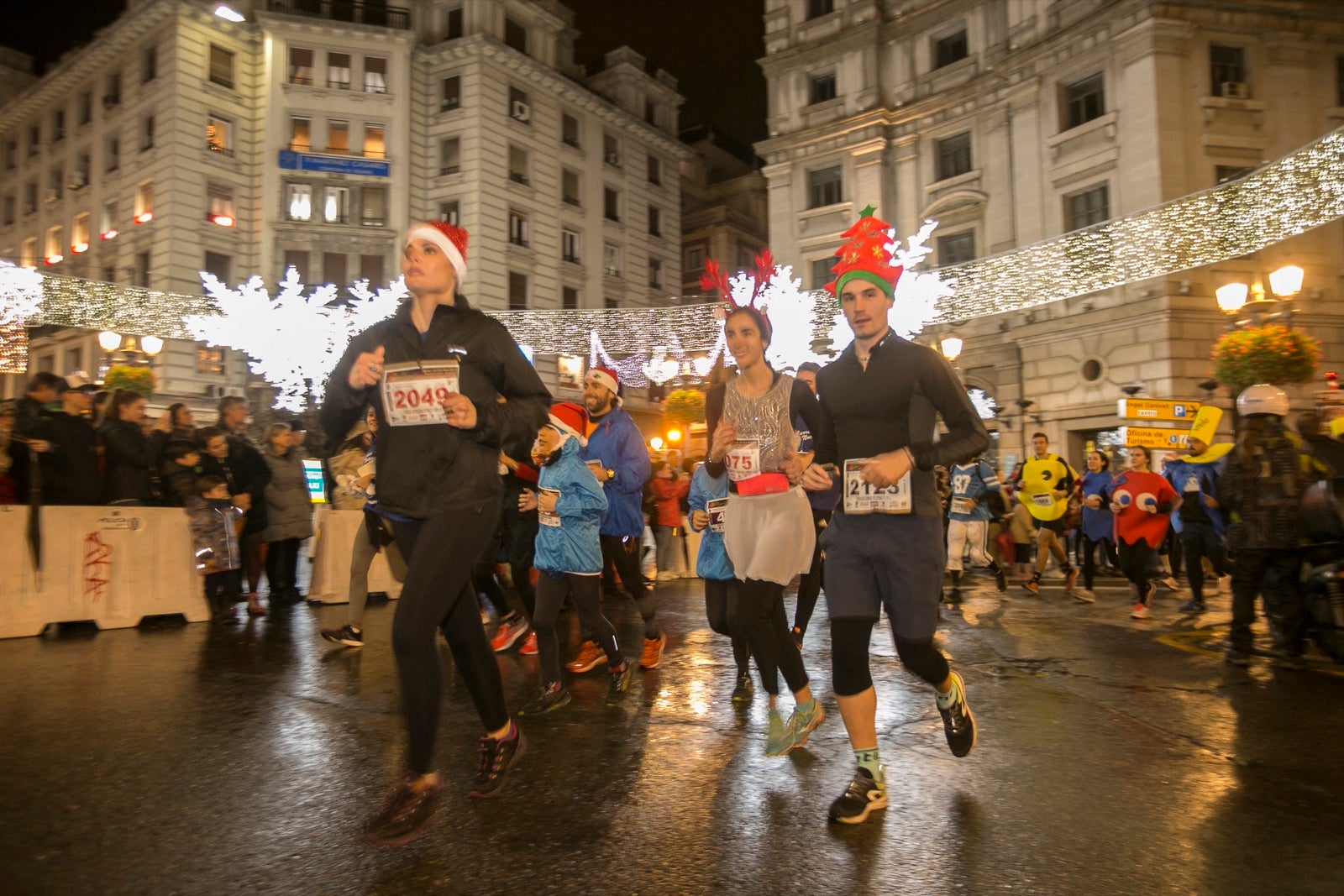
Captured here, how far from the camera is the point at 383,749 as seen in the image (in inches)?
168

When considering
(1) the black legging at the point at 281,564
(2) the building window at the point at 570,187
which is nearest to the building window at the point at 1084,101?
(2) the building window at the point at 570,187

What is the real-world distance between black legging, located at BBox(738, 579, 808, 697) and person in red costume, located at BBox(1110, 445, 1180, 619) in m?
6.62

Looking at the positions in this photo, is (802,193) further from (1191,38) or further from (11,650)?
(11,650)

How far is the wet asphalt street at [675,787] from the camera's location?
2.82m

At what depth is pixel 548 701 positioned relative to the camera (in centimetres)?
509

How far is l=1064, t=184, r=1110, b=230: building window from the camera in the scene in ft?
80.2

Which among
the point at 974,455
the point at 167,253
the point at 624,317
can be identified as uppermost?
the point at 167,253

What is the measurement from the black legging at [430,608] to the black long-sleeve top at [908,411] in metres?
1.54

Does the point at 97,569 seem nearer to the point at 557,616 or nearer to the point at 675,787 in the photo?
the point at 557,616

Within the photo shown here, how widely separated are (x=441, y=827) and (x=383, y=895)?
0.57 m

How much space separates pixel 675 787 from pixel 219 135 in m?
37.0

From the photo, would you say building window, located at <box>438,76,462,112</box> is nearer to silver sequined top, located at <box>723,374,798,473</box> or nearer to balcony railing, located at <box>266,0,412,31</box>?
balcony railing, located at <box>266,0,412,31</box>

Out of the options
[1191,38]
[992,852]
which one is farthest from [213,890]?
[1191,38]

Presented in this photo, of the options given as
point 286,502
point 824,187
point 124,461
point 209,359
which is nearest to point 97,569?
point 124,461
